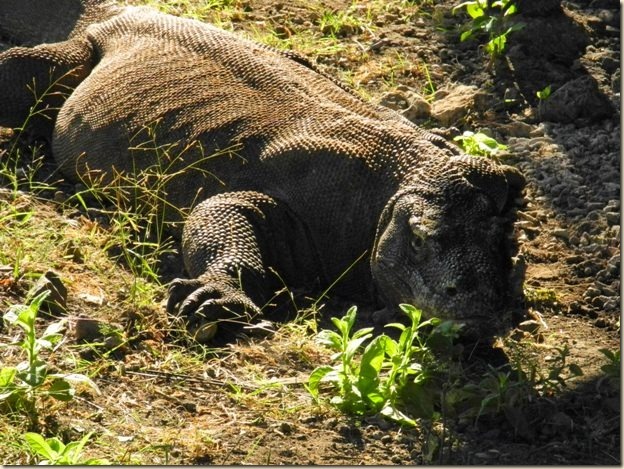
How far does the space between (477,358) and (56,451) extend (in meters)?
2.08

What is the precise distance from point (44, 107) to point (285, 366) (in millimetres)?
3191

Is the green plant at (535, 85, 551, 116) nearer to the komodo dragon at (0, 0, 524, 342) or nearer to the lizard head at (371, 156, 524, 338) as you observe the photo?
the komodo dragon at (0, 0, 524, 342)

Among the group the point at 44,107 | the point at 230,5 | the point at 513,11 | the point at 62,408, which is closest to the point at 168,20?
the point at 44,107

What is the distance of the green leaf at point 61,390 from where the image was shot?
16.0 feet

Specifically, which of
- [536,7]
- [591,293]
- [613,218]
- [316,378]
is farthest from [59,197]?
[536,7]

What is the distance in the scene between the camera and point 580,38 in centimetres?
876

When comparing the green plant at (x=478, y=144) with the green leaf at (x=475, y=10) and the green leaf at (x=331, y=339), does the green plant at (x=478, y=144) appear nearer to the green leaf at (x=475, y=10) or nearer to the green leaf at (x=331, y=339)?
the green leaf at (x=475, y=10)

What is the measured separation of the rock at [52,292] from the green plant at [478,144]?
110 inches

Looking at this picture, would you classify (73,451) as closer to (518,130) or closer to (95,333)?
(95,333)

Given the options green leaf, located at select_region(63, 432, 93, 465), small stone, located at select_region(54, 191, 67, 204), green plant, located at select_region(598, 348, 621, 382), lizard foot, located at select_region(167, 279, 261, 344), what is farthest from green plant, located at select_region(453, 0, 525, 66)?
green leaf, located at select_region(63, 432, 93, 465)

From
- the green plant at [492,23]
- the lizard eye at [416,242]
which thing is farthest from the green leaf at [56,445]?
the green plant at [492,23]

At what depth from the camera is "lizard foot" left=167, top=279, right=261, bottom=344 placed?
5.77 m

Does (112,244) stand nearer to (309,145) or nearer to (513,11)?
(309,145)

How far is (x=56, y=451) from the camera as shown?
14.6 ft
